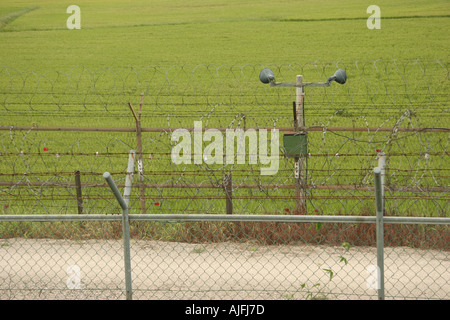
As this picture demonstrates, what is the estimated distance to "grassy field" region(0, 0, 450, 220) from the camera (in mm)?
12477

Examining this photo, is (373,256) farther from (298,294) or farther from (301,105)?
(301,105)

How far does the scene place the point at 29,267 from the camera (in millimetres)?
6789

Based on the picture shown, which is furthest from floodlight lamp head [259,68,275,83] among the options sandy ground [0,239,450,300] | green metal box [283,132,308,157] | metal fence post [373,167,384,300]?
metal fence post [373,167,384,300]

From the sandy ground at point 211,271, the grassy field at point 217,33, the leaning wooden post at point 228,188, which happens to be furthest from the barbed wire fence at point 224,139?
the grassy field at point 217,33

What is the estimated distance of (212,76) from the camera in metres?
20.3

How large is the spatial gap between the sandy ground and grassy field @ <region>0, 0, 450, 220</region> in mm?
1501

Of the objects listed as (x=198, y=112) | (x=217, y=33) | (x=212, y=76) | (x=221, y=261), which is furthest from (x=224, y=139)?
(x=217, y=33)

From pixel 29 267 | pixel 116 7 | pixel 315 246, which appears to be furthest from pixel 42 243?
pixel 116 7

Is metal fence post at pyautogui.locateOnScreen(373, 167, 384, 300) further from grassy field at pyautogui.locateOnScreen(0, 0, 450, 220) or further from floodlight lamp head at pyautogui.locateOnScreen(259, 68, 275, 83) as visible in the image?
floodlight lamp head at pyautogui.locateOnScreen(259, 68, 275, 83)

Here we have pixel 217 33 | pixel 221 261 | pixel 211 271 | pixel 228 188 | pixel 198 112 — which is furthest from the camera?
pixel 217 33

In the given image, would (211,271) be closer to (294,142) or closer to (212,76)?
(294,142)

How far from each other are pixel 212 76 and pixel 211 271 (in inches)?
558

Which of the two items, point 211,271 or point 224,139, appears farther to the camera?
point 224,139

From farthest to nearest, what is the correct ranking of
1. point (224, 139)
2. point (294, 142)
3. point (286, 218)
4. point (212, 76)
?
point (212, 76) → point (224, 139) → point (294, 142) → point (286, 218)
